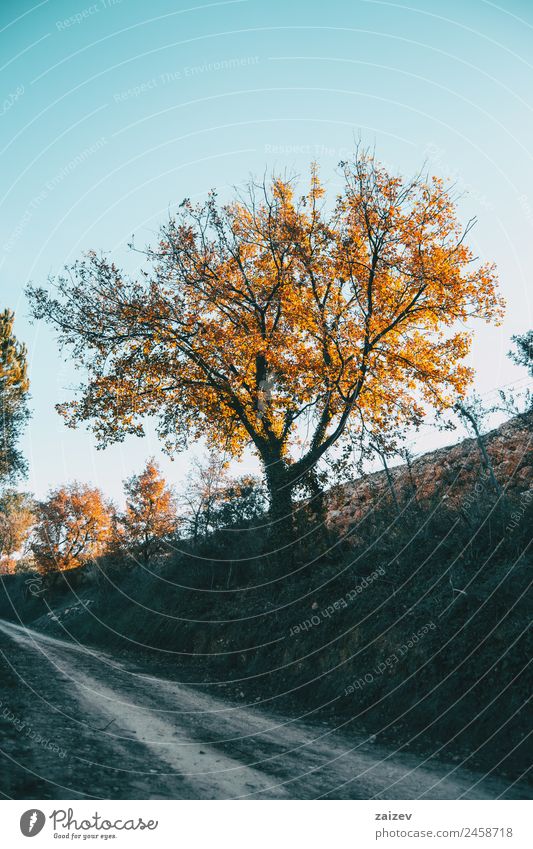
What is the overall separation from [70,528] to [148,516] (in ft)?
58.8

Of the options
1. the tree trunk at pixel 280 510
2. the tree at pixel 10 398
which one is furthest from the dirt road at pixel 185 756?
the tree at pixel 10 398

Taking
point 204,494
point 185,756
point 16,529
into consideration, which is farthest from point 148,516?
point 16,529

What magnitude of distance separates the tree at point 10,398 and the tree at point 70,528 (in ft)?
34.0

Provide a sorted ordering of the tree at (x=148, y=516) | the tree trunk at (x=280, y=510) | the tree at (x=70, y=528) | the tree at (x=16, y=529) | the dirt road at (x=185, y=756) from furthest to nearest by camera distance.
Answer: the tree at (x=16, y=529) < the tree at (x=70, y=528) < the tree at (x=148, y=516) < the tree trunk at (x=280, y=510) < the dirt road at (x=185, y=756)

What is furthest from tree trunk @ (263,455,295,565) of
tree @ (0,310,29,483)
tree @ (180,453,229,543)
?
tree @ (0,310,29,483)

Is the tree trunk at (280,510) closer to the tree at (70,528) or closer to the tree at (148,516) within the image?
the tree at (148,516)

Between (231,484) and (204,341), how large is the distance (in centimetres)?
656

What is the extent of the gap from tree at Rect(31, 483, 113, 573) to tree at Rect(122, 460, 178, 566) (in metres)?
10.2

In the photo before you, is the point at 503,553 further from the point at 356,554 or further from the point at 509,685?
the point at 356,554

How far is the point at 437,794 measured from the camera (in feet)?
16.9

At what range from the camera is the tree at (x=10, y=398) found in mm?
28453

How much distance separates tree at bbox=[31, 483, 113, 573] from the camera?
36688mm

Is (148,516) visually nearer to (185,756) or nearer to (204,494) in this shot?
(204,494)
